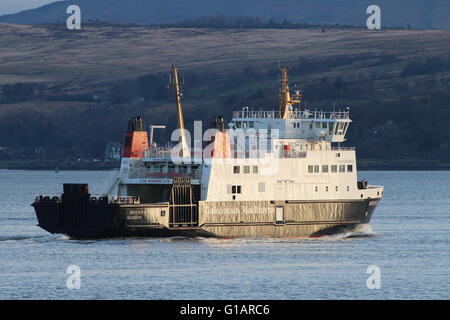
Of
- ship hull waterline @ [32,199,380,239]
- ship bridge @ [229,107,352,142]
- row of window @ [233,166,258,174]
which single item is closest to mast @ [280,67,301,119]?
ship bridge @ [229,107,352,142]

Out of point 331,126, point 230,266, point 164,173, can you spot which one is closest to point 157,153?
point 164,173

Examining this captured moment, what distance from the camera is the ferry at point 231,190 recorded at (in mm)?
61750

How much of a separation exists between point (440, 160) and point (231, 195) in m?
132

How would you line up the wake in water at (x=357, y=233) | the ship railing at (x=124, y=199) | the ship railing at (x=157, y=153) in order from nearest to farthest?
the ship railing at (x=124, y=199)
the ship railing at (x=157, y=153)
the wake in water at (x=357, y=233)

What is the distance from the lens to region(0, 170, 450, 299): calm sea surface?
1876 inches

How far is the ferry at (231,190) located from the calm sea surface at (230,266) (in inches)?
37.4

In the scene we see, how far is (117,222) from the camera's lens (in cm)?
6109

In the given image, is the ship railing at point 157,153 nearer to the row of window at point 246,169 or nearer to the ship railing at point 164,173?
the ship railing at point 164,173

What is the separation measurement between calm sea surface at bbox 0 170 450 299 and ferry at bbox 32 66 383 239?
95 cm

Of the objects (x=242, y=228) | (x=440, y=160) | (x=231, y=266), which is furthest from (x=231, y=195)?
(x=440, y=160)

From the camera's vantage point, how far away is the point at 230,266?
54.2m

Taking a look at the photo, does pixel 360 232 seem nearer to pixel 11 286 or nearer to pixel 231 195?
pixel 231 195

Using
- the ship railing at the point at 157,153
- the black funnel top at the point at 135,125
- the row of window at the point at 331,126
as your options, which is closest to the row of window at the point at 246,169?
the ship railing at the point at 157,153
